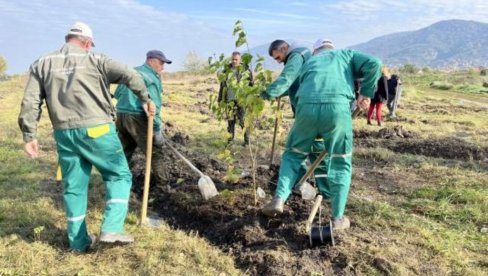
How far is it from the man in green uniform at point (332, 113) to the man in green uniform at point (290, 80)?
26cm

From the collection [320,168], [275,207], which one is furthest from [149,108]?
[320,168]

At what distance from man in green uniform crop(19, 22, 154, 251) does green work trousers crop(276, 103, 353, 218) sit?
1486mm

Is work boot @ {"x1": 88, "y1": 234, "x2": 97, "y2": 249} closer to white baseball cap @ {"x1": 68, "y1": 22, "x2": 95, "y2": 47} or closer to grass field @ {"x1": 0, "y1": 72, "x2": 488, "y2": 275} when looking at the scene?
grass field @ {"x1": 0, "y1": 72, "x2": 488, "y2": 275}

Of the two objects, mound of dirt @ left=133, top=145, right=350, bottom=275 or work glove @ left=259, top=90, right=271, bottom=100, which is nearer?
mound of dirt @ left=133, top=145, right=350, bottom=275

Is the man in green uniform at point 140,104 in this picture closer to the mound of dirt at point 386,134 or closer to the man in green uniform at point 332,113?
the man in green uniform at point 332,113

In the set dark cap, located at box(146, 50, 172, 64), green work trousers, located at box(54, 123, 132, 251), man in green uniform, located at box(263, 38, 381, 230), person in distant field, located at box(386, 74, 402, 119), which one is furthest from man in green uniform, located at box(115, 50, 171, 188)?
person in distant field, located at box(386, 74, 402, 119)

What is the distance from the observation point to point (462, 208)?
5.16 m

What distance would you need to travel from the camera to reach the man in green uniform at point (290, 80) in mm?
4406

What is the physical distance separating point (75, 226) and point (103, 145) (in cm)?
76

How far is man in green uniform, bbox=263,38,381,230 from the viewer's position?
12.9 feet

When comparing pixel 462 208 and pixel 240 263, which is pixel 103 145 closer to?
pixel 240 263

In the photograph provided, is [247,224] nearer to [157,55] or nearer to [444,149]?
[157,55]

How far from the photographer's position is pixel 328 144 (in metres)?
4.05

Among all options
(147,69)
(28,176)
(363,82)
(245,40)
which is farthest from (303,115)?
(28,176)
